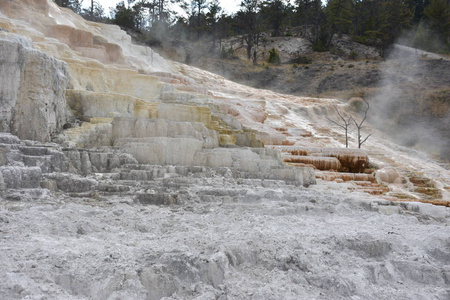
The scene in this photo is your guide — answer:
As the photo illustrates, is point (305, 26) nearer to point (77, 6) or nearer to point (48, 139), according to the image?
point (77, 6)

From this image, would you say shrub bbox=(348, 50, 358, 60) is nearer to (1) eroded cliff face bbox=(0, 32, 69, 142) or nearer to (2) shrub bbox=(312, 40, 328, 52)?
(2) shrub bbox=(312, 40, 328, 52)

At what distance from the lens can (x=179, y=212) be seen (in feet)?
15.1

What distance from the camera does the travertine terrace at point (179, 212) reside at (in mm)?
2814

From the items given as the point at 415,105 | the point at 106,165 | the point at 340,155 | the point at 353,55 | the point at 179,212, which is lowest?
the point at 179,212

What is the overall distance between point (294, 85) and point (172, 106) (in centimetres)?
1905

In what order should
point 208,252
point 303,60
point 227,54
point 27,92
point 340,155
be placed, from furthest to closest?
point 227,54 → point 303,60 → point 340,155 → point 27,92 → point 208,252

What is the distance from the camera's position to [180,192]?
5328 millimetres

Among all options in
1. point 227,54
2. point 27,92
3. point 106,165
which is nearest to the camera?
point 106,165

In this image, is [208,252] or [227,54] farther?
[227,54]

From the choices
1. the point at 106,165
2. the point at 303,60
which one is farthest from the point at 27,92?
the point at 303,60

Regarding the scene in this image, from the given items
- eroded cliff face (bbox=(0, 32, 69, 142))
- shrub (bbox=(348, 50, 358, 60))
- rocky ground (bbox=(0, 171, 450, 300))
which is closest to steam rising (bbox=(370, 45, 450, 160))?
shrub (bbox=(348, 50, 358, 60))

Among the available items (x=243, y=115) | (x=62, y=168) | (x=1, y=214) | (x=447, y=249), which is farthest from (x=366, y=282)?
(x=243, y=115)

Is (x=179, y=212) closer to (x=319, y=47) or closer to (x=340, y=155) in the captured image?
(x=340, y=155)

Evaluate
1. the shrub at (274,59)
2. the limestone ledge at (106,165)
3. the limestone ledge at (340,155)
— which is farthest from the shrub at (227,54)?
the limestone ledge at (106,165)
